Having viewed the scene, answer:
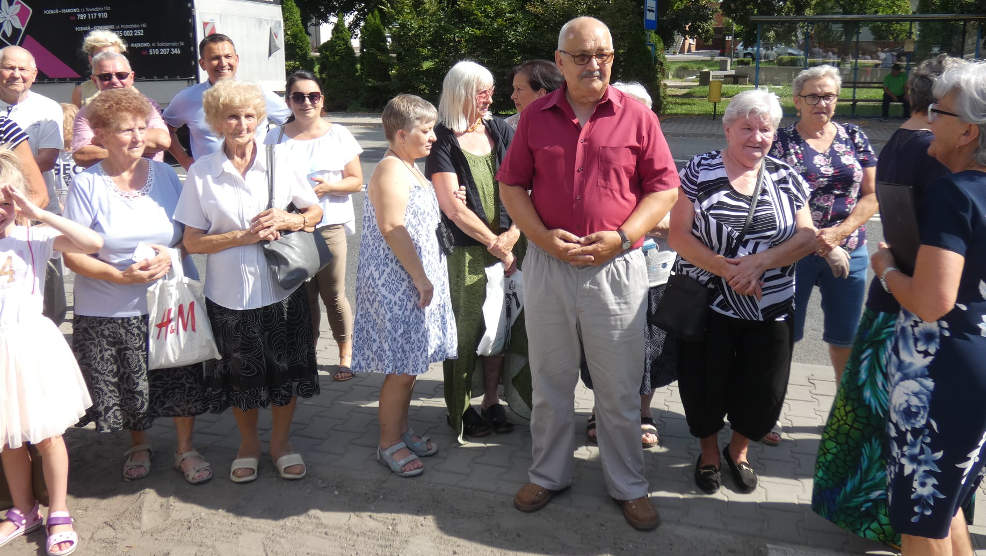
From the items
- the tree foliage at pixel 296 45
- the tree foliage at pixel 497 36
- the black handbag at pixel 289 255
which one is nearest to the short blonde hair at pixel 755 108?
the black handbag at pixel 289 255

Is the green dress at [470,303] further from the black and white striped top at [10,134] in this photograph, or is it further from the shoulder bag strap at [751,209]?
the black and white striped top at [10,134]

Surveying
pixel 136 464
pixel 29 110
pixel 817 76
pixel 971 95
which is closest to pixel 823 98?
pixel 817 76

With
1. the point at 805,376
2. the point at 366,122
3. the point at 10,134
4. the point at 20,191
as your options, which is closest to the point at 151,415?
the point at 20,191

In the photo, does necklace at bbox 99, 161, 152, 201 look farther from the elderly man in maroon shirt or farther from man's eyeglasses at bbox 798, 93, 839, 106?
man's eyeglasses at bbox 798, 93, 839, 106

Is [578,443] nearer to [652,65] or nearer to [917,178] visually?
[917,178]

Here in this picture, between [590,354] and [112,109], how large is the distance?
2.33 meters

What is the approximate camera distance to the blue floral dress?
2.41 metres

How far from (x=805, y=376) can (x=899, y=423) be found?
8.26 feet

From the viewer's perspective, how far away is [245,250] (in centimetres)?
366

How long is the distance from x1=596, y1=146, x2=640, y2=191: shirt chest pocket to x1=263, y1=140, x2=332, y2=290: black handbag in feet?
4.60

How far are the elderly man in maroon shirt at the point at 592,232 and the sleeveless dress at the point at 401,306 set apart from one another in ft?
1.76

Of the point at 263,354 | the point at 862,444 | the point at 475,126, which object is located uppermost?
the point at 475,126

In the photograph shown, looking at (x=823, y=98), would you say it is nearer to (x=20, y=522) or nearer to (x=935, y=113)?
(x=935, y=113)

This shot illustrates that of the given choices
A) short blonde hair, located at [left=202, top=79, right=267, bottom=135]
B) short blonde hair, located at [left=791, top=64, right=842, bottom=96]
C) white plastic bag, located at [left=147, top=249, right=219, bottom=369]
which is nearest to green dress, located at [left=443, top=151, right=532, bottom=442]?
short blonde hair, located at [left=202, top=79, right=267, bottom=135]
